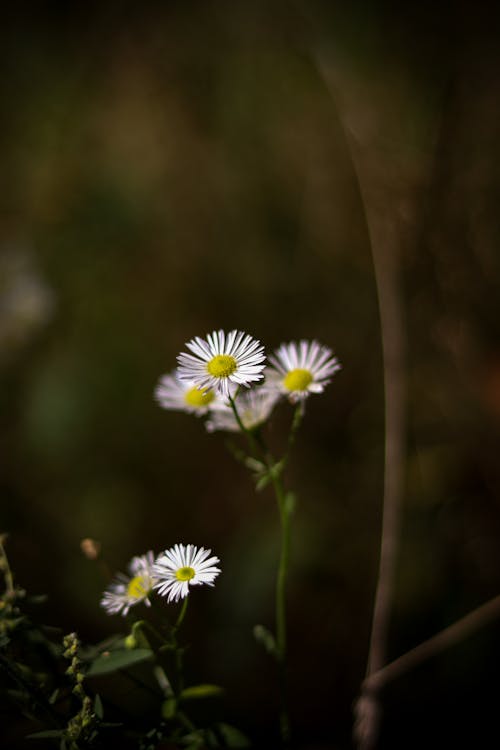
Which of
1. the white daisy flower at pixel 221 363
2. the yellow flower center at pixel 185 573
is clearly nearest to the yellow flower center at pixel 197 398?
the white daisy flower at pixel 221 363

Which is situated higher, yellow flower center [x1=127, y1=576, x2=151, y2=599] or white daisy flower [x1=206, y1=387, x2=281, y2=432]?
white daisy flower [x1=206, y1=387, x2=281, y2=432]

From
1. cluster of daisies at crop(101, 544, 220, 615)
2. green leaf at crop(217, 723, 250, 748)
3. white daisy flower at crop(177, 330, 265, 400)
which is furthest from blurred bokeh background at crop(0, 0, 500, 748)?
white daisy flower at crop(177, 330, 265, 400)

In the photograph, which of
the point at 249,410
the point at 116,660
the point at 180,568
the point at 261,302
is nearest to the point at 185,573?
the point at 180,568

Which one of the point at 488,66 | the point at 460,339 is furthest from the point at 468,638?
the point at 488,66

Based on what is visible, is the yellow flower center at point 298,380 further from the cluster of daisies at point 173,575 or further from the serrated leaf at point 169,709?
the serrated leaf at point 169,709

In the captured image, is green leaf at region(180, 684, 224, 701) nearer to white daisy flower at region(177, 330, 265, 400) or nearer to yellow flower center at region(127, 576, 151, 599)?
yellow flower center at region(127, 576, 151, 599)

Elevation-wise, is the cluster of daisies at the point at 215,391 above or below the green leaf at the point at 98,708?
above
